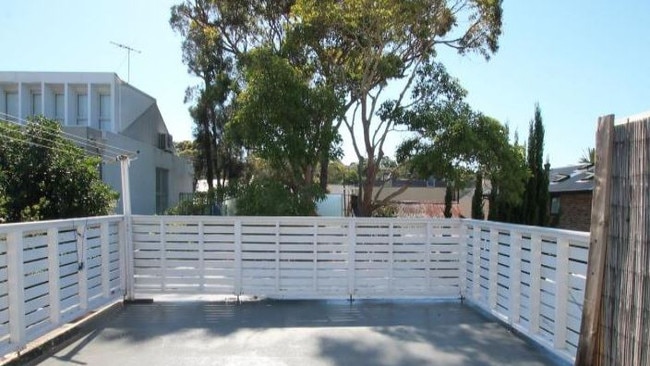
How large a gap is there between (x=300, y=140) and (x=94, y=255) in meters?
3.71

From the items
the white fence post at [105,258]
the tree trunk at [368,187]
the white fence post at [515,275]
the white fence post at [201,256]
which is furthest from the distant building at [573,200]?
the white fence post at [105,258]

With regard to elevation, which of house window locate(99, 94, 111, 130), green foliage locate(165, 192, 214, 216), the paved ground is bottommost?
the paved ground

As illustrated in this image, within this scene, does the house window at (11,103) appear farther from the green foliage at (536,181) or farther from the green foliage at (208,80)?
the green foliage at (536,181)

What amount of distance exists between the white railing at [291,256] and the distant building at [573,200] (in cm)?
1056

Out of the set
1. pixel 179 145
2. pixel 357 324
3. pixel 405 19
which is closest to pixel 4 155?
pixel 357 324

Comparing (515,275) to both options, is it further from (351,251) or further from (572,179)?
(572,179)

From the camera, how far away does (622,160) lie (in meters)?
3.02

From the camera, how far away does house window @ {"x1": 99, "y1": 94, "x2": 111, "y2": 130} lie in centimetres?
1566

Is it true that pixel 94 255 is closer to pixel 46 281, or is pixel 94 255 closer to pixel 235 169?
pixel 46 281

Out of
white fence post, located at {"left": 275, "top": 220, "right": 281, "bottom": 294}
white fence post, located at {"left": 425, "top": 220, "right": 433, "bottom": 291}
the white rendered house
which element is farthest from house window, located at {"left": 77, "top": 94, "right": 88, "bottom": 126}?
white fence post, located at {"left": 425, "top": 220, "right": 433, "bottom": 291}

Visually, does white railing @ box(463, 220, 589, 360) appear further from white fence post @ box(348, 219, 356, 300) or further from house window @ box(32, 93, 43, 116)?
house window @ box(32, 93, 43, 116)

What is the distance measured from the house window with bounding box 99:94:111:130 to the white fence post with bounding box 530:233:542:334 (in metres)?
13.9

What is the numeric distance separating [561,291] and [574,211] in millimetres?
14514

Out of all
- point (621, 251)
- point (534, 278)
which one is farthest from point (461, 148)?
point (621, 251)
